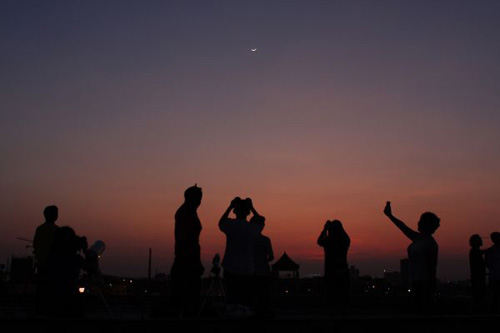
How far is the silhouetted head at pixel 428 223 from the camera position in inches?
345

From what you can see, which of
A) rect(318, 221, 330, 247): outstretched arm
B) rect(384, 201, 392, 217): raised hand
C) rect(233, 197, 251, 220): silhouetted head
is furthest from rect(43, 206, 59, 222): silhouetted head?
rect(384, 201, 392, 217): raised hand

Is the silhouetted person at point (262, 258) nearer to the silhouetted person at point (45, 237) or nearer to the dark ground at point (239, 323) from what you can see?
the dark ground at point (239, 323)

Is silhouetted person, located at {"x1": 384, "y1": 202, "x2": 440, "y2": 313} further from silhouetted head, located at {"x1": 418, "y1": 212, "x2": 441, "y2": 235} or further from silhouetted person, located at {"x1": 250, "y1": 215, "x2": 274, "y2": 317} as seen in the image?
silhouetted person, located at {"x1": 250, "y1": 215, "x2": 274, "y2": 317}

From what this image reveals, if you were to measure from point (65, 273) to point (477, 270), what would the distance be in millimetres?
9209

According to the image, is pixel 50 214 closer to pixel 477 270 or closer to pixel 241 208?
pixel 241 208

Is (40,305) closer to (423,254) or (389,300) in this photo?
(423,254)

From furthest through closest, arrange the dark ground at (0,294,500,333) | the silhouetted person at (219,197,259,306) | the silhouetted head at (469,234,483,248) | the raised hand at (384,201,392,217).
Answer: the silhouetted head at (469,234,483,248) < the raised hand at (384,201,392,217) < the silhouetted person at (219,197,259,306) < the dark ground at (0,294,500,333)

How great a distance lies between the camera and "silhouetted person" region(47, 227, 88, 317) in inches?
307

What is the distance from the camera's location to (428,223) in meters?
8.77

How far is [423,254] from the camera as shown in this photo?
861 centimetres

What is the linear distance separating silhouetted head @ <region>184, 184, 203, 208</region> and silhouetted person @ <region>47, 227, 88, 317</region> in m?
1.60

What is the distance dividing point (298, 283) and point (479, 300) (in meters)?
10.5

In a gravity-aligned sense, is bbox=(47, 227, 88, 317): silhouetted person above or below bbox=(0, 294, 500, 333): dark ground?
above

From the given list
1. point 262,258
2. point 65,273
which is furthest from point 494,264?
point 65,273
